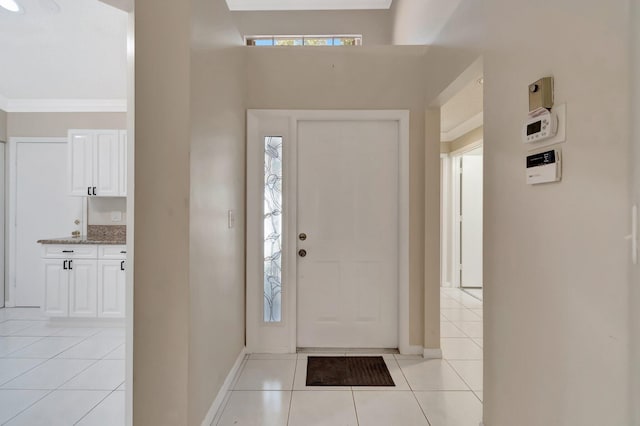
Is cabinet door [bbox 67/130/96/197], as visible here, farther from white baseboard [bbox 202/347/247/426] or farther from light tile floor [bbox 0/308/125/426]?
white baseboard [bbox 202/347/247/426]

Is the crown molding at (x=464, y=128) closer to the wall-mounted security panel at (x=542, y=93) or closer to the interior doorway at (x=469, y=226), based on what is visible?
the interior doorway at (x=469, y=226)

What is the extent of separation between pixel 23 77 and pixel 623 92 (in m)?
5.68

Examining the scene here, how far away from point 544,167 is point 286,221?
2063 millimetres

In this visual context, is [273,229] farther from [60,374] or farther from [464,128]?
[464,128]

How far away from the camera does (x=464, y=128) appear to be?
494 centimetres

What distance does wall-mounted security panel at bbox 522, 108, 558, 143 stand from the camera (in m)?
1.25

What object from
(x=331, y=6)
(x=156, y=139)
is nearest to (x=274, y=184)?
(x=156, y=139)

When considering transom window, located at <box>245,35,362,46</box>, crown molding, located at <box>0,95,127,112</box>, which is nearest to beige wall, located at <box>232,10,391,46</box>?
transom window, located at <box>245,35,362,46</box>

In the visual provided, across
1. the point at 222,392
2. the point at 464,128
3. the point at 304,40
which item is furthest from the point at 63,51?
the point at 464,128

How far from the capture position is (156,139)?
5.46ft

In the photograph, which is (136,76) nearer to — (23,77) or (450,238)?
(23,77)

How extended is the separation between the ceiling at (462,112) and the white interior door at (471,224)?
62cm

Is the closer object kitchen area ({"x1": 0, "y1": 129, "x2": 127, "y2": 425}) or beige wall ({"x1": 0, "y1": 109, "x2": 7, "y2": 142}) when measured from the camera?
kitchen area ({"x1": 0, "y1": 129, "x2": 127, "y2": 425})

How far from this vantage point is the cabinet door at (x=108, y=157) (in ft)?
13.1
